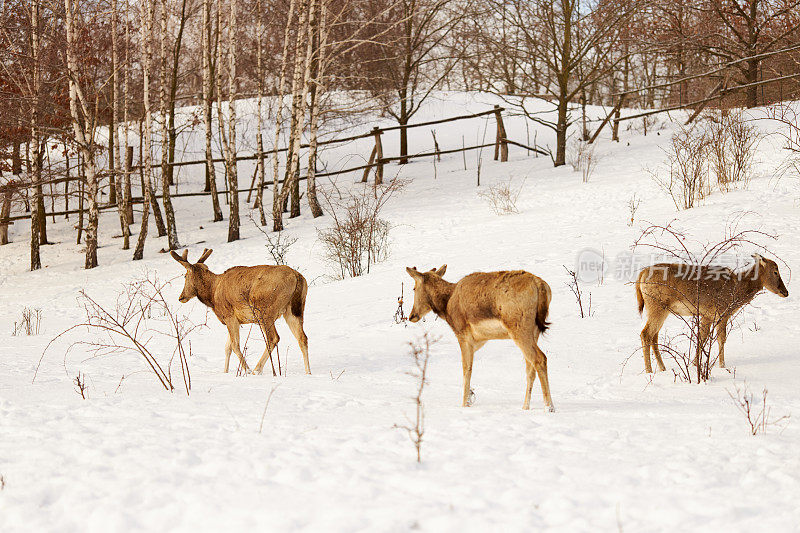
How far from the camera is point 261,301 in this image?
6.88 meters

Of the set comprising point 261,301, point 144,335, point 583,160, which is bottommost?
point 144,335

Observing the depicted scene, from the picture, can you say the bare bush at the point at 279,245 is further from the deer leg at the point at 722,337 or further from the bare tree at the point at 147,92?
the deer leg at the point at 722,337

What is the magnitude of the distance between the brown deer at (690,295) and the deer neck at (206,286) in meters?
4.42

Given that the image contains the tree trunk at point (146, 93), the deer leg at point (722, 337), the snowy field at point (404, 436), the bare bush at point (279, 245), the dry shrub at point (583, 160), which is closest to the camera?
the snowy field at point (404, 436)

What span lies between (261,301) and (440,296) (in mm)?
2047

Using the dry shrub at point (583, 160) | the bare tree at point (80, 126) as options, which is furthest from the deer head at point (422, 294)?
the bare tree at point (80, 126)

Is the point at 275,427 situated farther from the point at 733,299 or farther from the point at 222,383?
the point at 733,299

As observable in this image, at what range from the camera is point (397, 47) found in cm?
2502

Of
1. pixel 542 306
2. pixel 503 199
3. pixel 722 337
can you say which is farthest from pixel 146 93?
pixel 722 337

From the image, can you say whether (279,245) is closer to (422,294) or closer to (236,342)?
(236,342)

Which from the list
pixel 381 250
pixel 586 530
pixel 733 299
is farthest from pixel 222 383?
pixel 381 250

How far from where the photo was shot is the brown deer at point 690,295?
6.38 m

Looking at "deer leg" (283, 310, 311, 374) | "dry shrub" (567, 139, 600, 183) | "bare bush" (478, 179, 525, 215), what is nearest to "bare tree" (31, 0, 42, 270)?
"bare bush" (478, 179, 525, 215)

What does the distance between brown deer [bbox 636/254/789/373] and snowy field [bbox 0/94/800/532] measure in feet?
1.24
